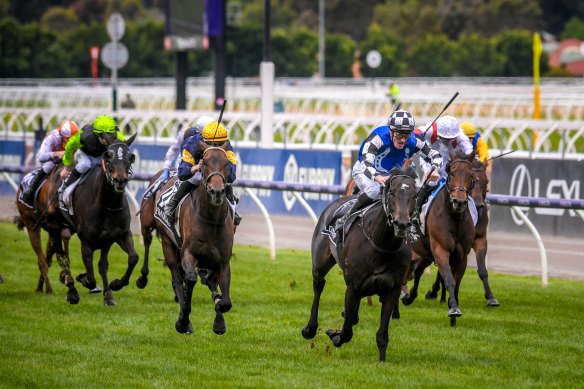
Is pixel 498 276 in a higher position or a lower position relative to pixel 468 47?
lower

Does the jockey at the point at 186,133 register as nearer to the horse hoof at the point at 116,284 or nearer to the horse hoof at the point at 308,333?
the horse hoof at the point at 116,284

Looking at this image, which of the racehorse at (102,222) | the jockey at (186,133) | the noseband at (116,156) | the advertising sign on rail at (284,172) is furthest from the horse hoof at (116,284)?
the advertising sign on rail at (284,172)

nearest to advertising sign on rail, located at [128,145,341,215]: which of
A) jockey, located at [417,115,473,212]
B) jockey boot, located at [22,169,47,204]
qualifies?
jockey boot, located at [22,169,47,204]

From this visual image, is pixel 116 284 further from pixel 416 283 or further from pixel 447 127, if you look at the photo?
pixel 447 127

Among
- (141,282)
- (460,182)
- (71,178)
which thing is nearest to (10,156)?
(71,178)

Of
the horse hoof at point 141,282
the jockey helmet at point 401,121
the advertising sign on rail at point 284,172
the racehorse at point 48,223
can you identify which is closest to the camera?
the jockey helmet at point 401,121

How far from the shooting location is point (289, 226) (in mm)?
16453

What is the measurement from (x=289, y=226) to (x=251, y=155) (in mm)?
2215

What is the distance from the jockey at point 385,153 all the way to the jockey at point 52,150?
4244mm

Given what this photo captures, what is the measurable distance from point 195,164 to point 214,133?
400 mm

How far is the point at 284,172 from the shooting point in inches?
693

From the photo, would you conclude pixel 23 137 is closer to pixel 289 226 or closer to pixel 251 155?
pixel 251 155

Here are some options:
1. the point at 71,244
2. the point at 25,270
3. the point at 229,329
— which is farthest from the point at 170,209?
the point at 71,244

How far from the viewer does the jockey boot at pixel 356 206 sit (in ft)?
26.8
